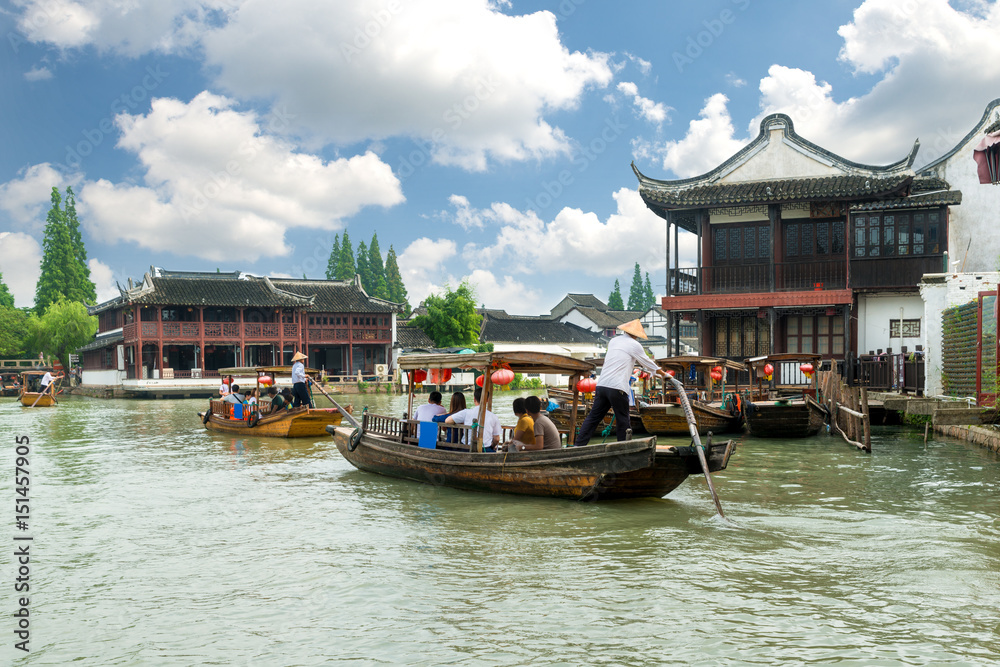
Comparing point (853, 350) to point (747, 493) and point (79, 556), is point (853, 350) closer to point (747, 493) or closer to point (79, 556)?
point (747, 493)

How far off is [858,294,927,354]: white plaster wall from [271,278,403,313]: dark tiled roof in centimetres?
2595

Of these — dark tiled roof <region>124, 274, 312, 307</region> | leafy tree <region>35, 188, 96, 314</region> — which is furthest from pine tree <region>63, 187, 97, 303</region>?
dark tiled roof <region>124, 274, 312, 307</region>

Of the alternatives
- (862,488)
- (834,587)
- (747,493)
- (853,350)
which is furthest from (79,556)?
(853,350)

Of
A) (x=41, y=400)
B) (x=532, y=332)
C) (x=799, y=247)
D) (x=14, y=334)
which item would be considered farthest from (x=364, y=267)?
(x=799, y=247)

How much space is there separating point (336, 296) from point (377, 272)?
21.1 meters

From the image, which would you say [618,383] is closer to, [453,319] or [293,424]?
[293,424]

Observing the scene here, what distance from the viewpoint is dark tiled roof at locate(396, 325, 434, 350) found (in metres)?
44.3

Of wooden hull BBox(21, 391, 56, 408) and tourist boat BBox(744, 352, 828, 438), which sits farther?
wooden hull BBox(21, 391, 56, 408)

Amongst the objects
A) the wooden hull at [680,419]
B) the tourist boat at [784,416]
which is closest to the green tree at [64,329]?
the wooden hull at [680,419]

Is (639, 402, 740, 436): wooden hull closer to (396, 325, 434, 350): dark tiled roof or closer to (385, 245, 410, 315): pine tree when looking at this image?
(396, 325, 434, 350): dark tiled roof

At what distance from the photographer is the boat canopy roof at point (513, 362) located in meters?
8.59

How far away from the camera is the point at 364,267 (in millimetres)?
63094

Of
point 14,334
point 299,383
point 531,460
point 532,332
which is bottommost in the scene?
point 531,460

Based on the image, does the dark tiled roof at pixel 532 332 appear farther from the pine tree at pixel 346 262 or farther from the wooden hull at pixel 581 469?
the wooden hull at pixel 581 469
